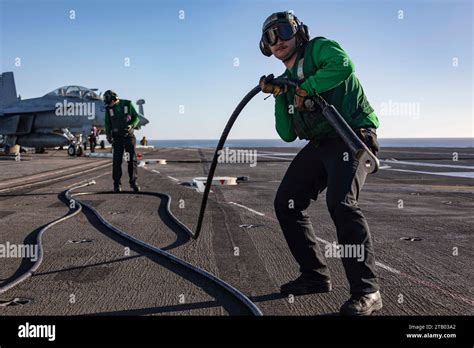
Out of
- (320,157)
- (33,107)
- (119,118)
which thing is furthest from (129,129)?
(33,107)

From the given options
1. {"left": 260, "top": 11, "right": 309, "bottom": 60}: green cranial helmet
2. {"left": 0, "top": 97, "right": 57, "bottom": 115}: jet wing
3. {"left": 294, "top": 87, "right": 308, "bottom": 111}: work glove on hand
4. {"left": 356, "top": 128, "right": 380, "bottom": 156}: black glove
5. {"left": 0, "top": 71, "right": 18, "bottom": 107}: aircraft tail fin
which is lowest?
{"left": 356, "top": 128, "right": 380, "bottom": 156}: black glove

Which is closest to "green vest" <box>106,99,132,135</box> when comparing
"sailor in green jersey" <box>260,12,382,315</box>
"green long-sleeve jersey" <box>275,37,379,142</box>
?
"sailor in green jersey" <box>260,12,382,315</box>

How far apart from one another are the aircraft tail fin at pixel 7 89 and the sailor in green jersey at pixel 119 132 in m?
28.8

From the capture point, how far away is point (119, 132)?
1135 centimetres

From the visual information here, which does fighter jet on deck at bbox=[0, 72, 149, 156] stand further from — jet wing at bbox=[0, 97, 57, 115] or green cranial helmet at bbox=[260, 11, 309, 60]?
green cranial helmet at bbox=[260, 11, 309, 60]

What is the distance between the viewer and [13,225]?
6895 mm

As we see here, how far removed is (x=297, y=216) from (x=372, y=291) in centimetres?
97

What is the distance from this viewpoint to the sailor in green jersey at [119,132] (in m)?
11.3

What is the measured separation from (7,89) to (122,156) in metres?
30.4

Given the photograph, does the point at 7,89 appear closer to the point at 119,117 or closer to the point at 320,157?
the point at 119,117

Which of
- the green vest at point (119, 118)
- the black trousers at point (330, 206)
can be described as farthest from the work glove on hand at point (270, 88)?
the green vest at point (119, 118)

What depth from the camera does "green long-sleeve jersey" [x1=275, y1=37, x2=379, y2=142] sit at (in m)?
3.55

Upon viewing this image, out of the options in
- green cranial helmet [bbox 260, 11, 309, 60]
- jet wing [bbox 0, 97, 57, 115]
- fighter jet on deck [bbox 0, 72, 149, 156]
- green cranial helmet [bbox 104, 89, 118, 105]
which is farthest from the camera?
jet wing [bbox 0, 97, 57, 115]
